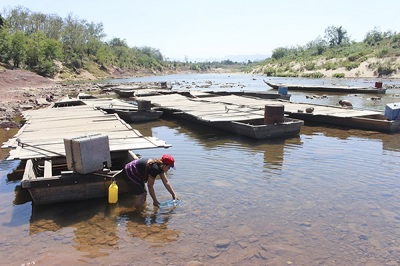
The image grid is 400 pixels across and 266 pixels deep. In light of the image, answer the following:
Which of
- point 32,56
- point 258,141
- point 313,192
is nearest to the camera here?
point 313,192

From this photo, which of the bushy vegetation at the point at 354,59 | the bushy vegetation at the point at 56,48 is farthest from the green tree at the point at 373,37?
the bushy vegetation at the point at 56,48

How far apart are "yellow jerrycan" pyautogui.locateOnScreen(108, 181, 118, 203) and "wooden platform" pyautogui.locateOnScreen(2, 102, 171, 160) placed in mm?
1493

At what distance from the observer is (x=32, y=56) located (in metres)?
61.6

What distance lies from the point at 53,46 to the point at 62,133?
6242 cm

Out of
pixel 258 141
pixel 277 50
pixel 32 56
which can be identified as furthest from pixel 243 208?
pixel 277 50

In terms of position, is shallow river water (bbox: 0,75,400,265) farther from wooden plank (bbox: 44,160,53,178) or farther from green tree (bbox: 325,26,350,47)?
green tree (bbox: 325,26,350,47)

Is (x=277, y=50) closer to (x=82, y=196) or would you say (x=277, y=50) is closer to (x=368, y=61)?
(x=368, y=61)

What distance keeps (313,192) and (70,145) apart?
202 inches

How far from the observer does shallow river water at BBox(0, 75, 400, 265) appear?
555 cm

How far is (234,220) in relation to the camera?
6.73 meters

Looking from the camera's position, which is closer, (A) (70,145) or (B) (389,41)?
(A) (70,145)

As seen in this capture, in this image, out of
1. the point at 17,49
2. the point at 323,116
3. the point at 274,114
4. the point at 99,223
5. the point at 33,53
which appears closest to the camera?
the point at 99,223

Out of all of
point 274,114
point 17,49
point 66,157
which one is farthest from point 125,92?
point 17,49

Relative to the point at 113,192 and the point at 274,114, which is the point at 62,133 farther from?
the point at 274,114
